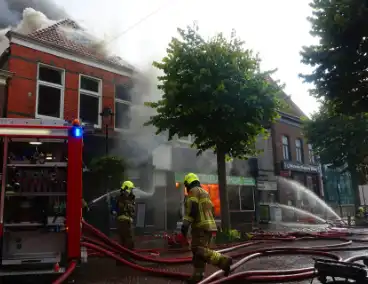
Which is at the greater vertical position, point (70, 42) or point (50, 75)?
point (70, 42)

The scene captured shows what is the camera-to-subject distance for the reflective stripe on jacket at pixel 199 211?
4.74m

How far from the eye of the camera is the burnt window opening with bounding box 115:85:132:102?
592 inches

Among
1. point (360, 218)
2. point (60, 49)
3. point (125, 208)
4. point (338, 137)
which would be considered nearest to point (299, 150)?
point (338, 137)

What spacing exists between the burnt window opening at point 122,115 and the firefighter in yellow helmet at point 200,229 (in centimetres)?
1016

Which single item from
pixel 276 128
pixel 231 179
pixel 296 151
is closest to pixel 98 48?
pixel 231 179

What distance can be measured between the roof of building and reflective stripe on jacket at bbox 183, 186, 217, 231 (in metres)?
10.3

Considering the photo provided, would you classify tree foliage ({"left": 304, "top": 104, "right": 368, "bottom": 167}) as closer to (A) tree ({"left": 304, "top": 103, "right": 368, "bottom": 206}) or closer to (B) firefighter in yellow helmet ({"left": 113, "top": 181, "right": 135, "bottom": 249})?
(A) tree ({"left": 304, "top": 103, "right": 368, "bottom": 206})

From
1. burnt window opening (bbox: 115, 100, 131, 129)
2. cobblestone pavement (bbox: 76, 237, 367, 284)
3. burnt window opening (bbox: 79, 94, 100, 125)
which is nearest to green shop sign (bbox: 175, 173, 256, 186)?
burnt window opening (bbox: 115, 100, 131, 129)

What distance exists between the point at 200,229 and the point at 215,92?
5.59 meters

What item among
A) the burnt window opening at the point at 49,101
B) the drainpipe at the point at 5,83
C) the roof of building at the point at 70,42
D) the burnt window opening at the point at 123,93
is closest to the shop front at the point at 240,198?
the burnt window opening at the point at 123,93

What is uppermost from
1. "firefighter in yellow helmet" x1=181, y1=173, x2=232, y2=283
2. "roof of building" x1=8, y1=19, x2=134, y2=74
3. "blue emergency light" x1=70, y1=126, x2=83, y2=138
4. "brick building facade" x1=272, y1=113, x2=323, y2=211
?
"roof of building" x1=8, y1=19, x2=134, y2=74

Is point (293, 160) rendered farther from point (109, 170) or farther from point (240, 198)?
point (109, 170)

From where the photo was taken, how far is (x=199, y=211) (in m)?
4.82

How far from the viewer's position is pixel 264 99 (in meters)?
10.1
